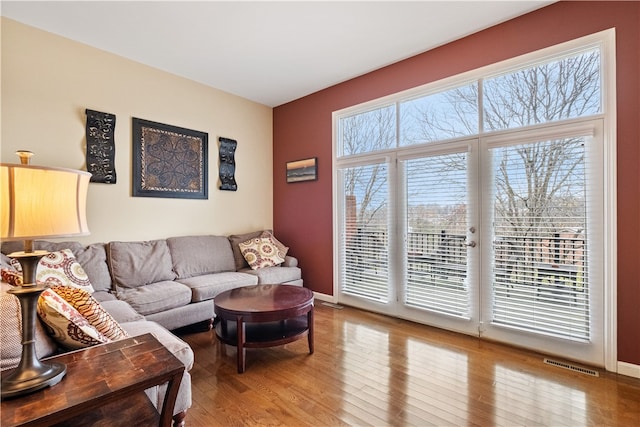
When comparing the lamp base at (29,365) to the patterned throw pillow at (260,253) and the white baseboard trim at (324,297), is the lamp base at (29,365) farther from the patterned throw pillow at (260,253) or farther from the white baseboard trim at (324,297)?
the white baseboard trim at (324,297)

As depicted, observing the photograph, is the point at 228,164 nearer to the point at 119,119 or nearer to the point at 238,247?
the point at 238,247

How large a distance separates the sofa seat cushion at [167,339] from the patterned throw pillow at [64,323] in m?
0.34

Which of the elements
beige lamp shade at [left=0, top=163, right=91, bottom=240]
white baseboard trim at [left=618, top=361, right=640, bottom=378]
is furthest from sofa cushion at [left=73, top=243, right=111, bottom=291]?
white baseboard trim at [left=618, top=361, right=640, bottom=378]

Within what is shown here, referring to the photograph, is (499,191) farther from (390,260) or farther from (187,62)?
(187,62)

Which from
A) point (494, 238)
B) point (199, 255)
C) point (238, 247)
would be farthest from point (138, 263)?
point (494, 238)

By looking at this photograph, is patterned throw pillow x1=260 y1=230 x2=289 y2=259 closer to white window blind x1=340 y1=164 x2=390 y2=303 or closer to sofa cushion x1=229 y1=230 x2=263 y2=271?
sofa cushion x1=229 y1=230 x2=263 y2=271

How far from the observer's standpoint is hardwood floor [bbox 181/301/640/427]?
1.70 meters

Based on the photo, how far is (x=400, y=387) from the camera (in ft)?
6.53

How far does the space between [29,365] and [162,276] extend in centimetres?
213

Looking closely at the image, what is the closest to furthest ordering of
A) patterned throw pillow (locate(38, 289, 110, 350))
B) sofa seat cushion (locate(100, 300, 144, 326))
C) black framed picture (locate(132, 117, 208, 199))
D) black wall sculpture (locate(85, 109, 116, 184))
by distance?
1. patterned throw pillow (locate(38, 289, 110, 350))
2. sofa seat cushion (locate(100, 300, 144, 326))
3. black wall sculpture (locate(85, 109, 116, 184))
4. black framed picture (locate(132, 117, 208, 199))

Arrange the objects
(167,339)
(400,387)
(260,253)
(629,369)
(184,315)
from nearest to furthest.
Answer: (167,339) → (400,387) → (629,369) → (184,315) → (260,253)

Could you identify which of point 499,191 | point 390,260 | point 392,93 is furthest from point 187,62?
point 499,191

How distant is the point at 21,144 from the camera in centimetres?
260

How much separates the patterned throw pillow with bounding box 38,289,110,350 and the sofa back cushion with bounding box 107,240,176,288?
1.64m
